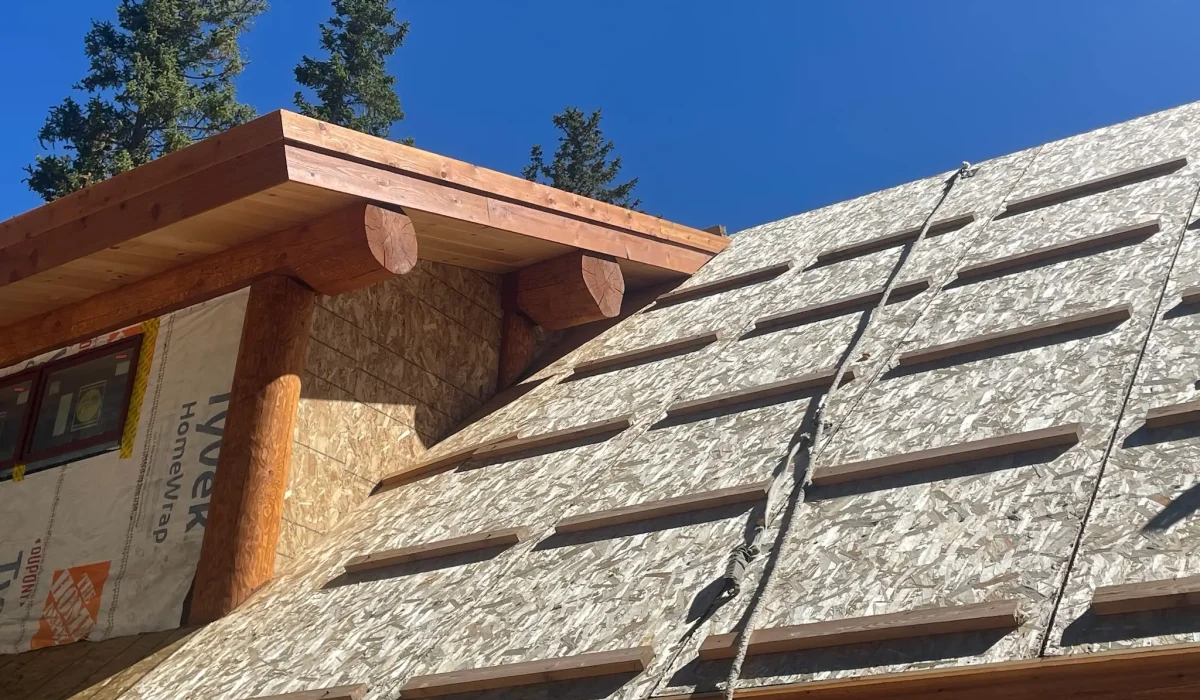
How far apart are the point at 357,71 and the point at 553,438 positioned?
958 inches

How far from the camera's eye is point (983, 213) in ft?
24.5

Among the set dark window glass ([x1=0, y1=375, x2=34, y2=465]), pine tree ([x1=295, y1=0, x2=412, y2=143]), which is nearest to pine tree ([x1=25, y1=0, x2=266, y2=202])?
pine tree ([x1=295, y1=0, x2=412, y2=143])

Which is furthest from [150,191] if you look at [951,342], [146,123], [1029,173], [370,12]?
[370,12]

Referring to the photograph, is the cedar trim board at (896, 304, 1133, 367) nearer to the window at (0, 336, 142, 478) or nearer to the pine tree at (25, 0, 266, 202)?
the window at (0, 336, 142, 478)

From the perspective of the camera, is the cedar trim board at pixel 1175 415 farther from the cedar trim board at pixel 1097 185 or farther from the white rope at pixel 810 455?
the cedar trim board at pixel 1097 185

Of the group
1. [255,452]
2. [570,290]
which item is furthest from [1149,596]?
[570,290]

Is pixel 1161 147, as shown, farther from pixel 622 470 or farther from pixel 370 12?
pixel 370 12

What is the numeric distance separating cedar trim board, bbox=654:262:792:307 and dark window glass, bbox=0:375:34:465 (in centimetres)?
445

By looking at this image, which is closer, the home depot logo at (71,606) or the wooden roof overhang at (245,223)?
the wooden roof overhang at (245,223)

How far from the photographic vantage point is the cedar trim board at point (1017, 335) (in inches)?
200

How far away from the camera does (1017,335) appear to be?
5.30 metres

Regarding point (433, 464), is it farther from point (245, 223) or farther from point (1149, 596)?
point (1149, 596)

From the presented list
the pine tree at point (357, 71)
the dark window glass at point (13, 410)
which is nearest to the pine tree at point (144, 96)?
the pine tree at point (357, 71)

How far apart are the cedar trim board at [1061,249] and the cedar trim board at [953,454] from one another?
7.03 ft
